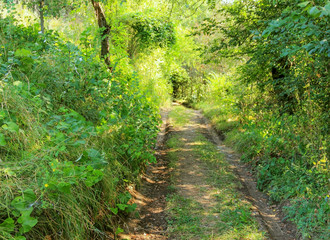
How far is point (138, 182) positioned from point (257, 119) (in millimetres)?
4200

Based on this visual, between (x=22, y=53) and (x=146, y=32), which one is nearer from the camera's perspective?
(x=22, y=53)

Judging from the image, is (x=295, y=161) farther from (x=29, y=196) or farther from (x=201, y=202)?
(x=29, y=196)

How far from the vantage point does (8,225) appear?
2.21 meters

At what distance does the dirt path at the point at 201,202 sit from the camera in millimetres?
4520

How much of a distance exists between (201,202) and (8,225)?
12.4ft

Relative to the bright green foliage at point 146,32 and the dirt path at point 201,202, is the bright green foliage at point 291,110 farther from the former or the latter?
the bright green foliage at point 146,32

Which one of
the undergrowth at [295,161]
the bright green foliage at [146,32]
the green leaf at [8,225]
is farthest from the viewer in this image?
the bright green foliage at [146,32]

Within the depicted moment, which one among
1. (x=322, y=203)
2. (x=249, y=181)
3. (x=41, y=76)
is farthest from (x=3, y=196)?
(x=249, y=181)

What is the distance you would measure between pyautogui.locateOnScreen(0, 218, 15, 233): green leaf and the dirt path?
2305 mm

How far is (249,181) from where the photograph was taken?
680 centimetres

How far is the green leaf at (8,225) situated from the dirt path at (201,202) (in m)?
2.31

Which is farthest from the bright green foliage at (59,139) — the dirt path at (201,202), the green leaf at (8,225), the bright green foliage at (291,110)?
the bright green foliage at (291,110)

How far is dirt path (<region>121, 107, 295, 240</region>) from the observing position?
4520 millimetres

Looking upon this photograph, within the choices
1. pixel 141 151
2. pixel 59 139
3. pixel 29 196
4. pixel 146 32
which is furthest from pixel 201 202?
pixel 146 32
